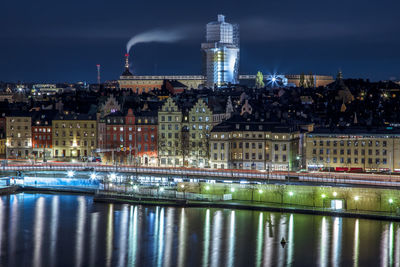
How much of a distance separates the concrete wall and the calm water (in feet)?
6.41

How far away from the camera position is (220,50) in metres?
131

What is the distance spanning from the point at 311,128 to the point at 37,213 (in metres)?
20.9

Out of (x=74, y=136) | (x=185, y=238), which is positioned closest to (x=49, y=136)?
(x=74, y=136)

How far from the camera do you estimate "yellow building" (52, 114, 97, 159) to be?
61469 millimetres

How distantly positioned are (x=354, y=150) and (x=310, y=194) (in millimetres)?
10763

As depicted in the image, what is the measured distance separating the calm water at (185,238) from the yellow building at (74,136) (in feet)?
58.0

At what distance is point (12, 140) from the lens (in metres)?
63.6

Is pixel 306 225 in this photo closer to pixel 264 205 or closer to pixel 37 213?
pixel 264 205

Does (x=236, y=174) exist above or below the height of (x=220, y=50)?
below

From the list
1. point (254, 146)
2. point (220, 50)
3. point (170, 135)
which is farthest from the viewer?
point (220, 50)

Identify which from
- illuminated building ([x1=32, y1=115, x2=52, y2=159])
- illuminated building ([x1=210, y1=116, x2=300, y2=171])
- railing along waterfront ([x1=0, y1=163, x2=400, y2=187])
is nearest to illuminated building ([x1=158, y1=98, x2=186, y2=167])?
illuminated building ([x1=210, y1=116, x2=300, y2=171])

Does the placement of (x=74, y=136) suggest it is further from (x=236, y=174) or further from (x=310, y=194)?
(x=310, y=194)

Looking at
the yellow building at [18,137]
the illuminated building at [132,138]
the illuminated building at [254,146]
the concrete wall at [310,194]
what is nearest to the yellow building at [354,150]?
the illuminated building at [254,146]

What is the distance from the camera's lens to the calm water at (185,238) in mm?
33375
